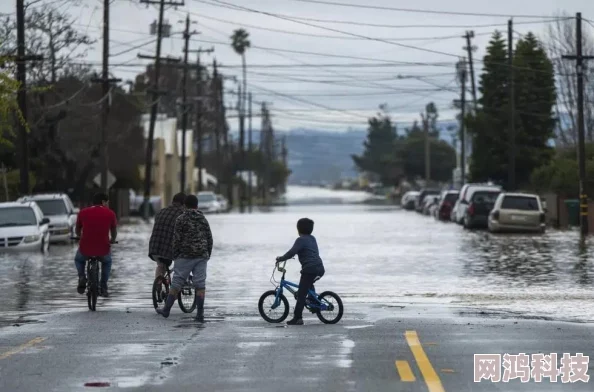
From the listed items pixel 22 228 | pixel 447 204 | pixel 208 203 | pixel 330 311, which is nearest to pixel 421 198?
pixel 208 203

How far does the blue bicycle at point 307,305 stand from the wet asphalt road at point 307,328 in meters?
0.20

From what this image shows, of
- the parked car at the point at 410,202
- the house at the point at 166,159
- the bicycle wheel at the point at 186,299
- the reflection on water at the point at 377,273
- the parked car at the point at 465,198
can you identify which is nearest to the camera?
the bicycle wheel at the point at 186,299

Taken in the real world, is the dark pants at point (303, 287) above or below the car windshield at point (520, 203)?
below

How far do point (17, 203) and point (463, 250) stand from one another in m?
12.6

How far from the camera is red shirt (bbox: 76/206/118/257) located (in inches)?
848

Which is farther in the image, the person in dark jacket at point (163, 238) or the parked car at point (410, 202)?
the parked car at point (410, 202)

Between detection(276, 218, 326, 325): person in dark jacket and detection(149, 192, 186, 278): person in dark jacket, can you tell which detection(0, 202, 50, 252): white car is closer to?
detection(149, 192, 186, 278): person in dark jacket

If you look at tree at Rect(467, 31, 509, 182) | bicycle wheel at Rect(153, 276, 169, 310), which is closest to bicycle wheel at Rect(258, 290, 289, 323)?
bicycle wheel at Rect(153, 276, 169, 310)

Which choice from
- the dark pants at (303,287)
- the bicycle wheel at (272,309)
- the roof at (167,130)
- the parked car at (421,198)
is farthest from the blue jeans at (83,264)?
the roof at (167,130)

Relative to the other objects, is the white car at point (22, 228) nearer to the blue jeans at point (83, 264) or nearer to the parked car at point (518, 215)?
the blue jeans at point (83, 264)

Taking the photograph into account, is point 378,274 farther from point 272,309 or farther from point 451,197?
point 451,197

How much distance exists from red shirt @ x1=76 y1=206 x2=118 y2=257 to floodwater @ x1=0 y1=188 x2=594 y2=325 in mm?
1177

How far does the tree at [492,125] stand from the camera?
3150 inches

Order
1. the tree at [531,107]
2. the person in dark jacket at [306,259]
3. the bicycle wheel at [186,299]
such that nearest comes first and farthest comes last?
1. the person in dark jacket at [306,259]
2. the bicycle wheel at [186,299]
3. the tree at [531,107]
